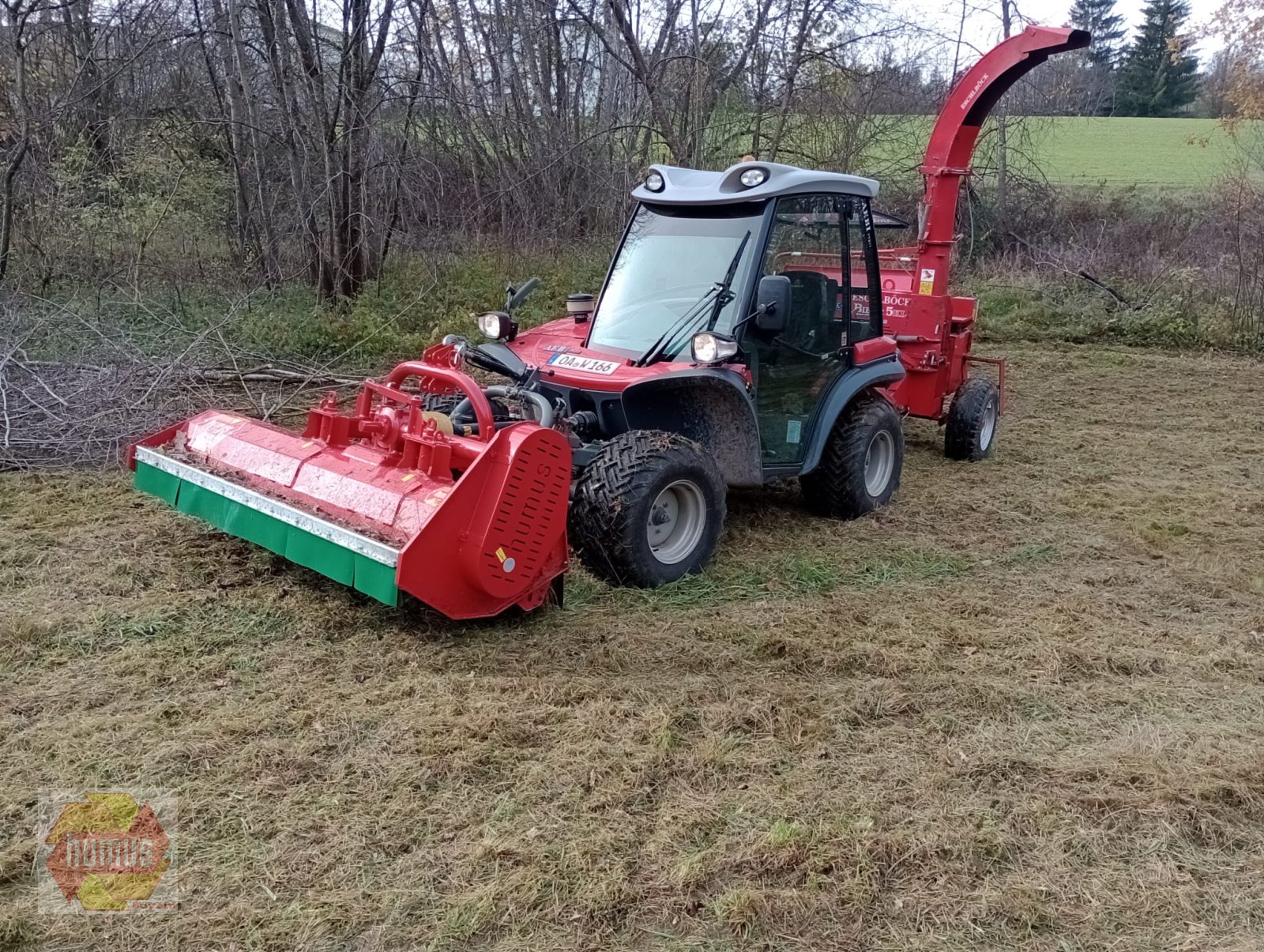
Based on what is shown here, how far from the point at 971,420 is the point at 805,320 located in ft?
8.10

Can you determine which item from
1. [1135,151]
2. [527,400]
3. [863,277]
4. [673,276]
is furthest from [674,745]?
[1135,151]

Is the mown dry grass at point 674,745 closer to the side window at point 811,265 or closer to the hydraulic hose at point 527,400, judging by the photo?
the hydraulic hose at point 527,400

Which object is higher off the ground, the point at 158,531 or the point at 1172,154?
the point at 1172,154

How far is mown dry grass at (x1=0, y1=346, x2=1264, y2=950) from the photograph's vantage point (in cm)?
254

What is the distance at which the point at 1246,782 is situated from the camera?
3170mm

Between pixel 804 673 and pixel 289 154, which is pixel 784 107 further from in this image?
pixel 804 673

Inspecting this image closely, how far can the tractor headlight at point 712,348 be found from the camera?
4.66 metres

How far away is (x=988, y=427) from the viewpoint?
7.53 m

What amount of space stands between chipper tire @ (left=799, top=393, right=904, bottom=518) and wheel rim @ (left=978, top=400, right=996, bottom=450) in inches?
63.9

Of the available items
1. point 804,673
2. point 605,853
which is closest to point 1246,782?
point 804,673

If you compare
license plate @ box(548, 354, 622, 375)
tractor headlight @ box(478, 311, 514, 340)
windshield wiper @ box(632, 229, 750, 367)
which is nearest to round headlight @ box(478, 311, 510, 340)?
tractor headlight @ box(478, 311, 514, 340)

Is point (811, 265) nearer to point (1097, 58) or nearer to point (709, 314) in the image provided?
point (709, 314)

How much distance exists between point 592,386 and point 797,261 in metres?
1.43

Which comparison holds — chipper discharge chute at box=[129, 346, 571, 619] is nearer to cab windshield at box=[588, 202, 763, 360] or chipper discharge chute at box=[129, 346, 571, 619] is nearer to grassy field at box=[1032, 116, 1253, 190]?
cab windshield at box=[588, 202, 763, 360]
